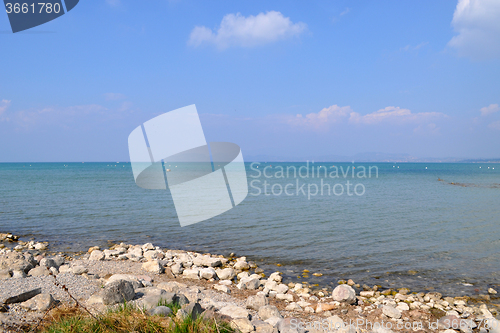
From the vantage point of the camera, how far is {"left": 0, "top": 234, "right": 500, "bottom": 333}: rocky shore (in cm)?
545

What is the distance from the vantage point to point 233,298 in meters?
7.44

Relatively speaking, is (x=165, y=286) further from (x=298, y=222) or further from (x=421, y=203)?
(x=421, y=203)

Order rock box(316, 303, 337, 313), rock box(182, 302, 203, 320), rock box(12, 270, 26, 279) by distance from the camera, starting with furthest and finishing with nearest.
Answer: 1. rock box(12, 270, 26, 279)
2. rock box(316, 303, 337, 313)
3. rock box(182, 302, 203, 320)

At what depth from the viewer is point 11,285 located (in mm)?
6703

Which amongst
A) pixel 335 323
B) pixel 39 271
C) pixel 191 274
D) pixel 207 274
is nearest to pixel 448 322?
pixel 335 323

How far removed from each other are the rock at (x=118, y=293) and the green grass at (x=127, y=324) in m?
0.98

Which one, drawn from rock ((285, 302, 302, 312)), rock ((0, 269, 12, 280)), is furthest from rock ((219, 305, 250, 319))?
rock ((0, 269, 12, 280))

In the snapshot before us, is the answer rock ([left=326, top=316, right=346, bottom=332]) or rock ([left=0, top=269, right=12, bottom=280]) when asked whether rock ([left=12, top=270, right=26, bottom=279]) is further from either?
rock ([left=326, top=316, right=346, bottom=332])

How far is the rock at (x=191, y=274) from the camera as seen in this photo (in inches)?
352

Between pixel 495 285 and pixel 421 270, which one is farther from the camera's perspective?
pixel 421 270

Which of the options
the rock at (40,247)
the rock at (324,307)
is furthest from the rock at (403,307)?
the rock at (40,247)

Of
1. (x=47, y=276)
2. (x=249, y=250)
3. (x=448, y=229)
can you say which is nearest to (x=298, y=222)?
(x=249, y=250)

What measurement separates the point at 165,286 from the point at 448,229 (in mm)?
14234

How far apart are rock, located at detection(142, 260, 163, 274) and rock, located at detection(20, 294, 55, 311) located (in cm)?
392
